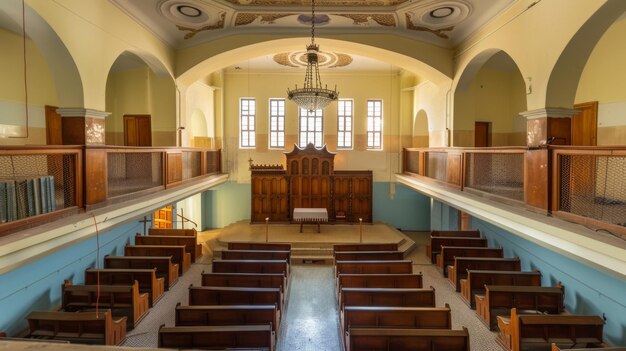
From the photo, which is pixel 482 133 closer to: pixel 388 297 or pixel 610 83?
pixel 610 83

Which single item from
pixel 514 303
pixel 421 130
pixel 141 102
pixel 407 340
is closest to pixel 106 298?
pixel 407 340

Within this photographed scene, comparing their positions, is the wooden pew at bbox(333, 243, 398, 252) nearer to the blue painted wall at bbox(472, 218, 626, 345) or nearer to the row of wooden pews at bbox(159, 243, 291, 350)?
the row of wooden pews at bbox(159, 243, 291, 350)

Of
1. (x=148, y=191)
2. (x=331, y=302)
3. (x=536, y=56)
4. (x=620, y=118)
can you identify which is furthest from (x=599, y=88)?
(x=148, y=191)

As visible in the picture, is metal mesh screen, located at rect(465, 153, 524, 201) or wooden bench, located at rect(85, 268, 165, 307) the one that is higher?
metal mesh screen, located at rect(465, 153, 524, 201)

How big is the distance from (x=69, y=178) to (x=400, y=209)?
1411 centimetres

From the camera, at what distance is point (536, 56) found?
734 centimetres

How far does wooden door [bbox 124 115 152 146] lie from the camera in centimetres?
1274

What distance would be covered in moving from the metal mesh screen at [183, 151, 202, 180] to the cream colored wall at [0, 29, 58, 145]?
3.94 meters

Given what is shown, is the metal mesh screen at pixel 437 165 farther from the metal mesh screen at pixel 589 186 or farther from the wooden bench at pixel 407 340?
the wooden bench at pixel 407 340

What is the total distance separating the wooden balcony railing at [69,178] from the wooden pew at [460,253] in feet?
27.0

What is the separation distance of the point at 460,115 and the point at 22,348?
11996 mm

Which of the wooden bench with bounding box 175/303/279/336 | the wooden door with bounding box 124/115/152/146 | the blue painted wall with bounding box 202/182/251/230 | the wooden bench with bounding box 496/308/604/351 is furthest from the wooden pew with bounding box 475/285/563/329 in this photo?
the blue painted wall with bounding box 202/182/251/230

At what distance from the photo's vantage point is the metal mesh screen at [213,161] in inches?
577

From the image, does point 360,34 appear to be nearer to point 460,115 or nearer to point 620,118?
point 460,115
